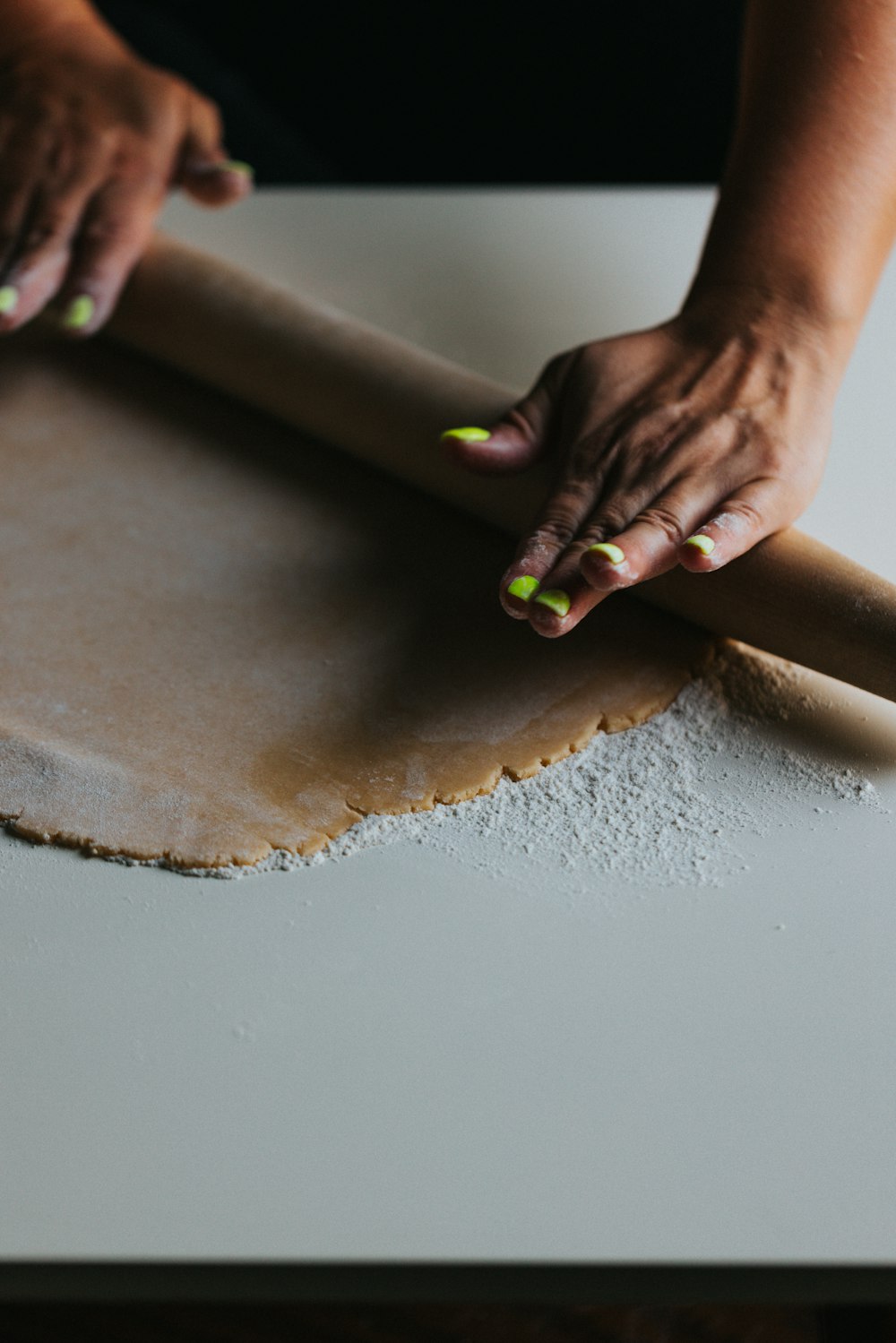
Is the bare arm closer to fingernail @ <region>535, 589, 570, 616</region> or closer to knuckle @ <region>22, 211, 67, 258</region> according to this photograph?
fingernail @ <region>535, 589, 570, 616</region>

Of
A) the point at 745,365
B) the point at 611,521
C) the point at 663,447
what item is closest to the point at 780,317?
the point at 745,365

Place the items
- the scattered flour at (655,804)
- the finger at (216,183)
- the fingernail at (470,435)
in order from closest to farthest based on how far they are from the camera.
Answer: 1. the scattered flour at (655,804)
2. the fingernail at (470,435)
3. the finger at (216,183)

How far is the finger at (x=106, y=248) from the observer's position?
62.4 inches

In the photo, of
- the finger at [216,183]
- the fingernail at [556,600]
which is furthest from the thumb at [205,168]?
the fingernail at [556,600]

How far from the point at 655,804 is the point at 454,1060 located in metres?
0.30

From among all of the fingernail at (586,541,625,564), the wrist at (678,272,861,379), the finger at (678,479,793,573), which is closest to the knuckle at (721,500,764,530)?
the finger at (678,479,793,573)

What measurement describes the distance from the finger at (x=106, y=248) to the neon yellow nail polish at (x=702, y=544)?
910mm

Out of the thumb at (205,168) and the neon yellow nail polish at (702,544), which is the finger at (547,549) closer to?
the neon yellow nail polish at (702,544)

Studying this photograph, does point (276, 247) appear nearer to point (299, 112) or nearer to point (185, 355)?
point (185, 355)

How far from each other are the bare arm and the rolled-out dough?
0.39 feet

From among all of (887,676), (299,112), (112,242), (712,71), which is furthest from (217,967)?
(299,112)

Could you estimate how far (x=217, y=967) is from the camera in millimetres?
917

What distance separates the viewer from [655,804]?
1.04 m

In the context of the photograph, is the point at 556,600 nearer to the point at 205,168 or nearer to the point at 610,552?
the point at 610,552
